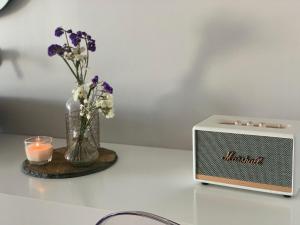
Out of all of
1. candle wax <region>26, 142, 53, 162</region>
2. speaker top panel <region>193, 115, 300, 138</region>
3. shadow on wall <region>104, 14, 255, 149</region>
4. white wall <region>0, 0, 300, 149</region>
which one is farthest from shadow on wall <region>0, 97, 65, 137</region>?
speaker top panel <region>193, 115, 300, 138</region>

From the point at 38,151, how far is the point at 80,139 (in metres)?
0.12

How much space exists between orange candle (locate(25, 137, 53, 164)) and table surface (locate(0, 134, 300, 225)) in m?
0.05

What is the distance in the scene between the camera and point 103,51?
1429mm

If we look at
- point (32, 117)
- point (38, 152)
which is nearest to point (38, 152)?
point (38, 152)

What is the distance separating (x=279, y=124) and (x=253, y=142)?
0.10m

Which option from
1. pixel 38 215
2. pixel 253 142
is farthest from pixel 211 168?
pixel 38 215

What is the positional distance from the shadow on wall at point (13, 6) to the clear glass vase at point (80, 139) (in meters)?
0.48

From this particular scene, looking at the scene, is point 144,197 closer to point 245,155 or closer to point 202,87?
point 245,155

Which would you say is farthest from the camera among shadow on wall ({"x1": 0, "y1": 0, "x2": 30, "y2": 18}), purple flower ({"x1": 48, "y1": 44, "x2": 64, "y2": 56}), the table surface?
shadow on wall ({"x1": 0, "y1": 0, "x2": 30, "y2": 18})

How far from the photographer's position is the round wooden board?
1.17 meters

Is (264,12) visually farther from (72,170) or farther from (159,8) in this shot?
(72,170)

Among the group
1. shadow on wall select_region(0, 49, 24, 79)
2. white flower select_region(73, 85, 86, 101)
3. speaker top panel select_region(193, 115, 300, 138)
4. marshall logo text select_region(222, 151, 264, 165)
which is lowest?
marshall logo text select_region(222, 151, 264, 165)

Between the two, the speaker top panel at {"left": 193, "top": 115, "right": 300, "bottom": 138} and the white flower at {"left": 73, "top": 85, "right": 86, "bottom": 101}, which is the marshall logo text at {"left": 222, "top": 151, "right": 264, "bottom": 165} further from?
the white flower at {"left": 73, "top": 85, "right": 86, "bottom": 101}

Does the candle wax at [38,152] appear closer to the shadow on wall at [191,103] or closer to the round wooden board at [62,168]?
the round wooden board at [62,168]
